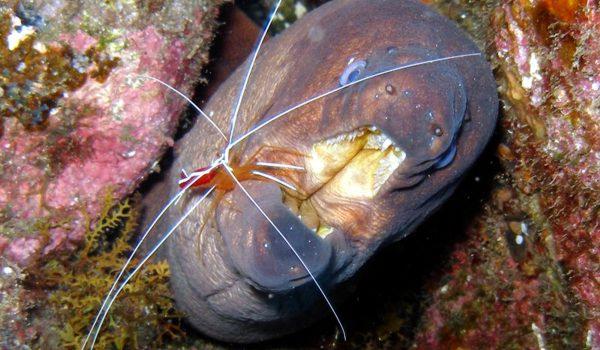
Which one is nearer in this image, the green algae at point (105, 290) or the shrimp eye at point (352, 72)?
the shrimp eye at point (352, 72)

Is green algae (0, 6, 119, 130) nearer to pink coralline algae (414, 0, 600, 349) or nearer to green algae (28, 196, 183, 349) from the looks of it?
green algae (28, 196, 183, 349)

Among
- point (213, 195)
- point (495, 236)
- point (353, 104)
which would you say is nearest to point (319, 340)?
point (495, 236)

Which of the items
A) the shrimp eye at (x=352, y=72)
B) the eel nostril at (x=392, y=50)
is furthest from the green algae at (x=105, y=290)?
the eel nostril at (x=392, y=50)

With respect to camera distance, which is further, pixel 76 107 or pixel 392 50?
pixel 76 107

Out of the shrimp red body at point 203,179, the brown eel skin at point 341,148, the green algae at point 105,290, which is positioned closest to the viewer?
the brown eel skin at point 341,148

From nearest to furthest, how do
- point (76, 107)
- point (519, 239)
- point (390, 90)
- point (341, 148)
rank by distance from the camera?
point (390, 90) → point (341, 148) → point (76, 107) → point (519, 239)

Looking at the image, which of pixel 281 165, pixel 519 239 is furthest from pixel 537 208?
pixel 281 165

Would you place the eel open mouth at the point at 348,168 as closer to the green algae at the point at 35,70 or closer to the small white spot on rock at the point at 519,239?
the green algae at the point at 35,70

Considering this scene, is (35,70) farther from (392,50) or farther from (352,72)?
(392,50)
